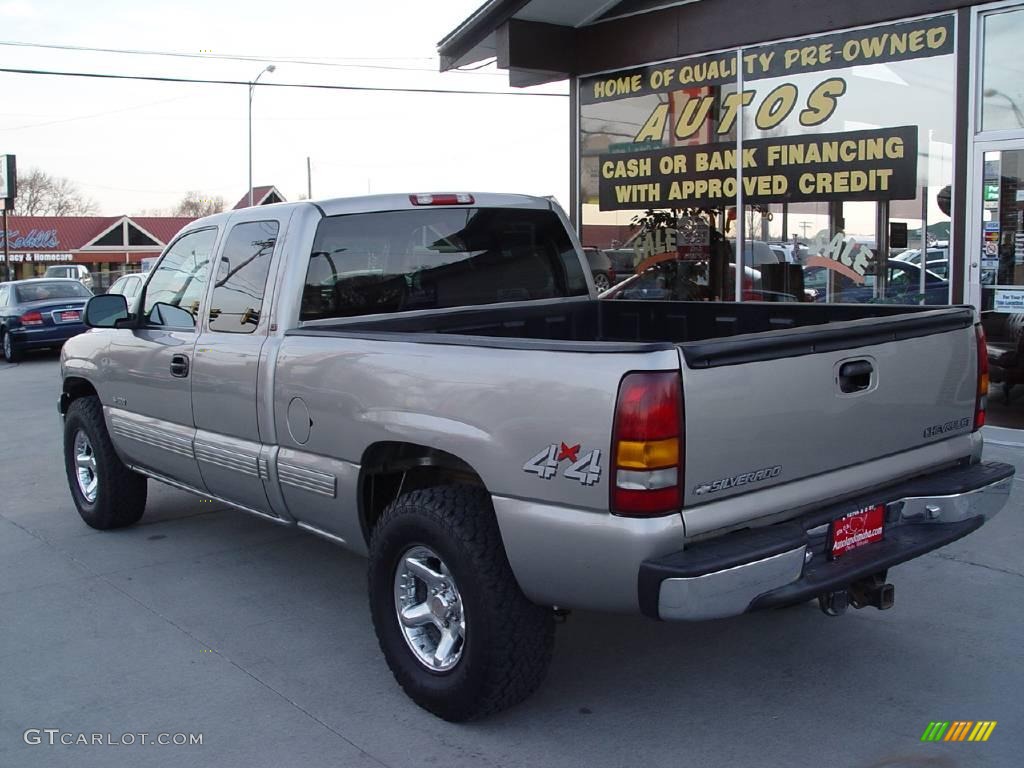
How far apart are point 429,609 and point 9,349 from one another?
57.6 feet

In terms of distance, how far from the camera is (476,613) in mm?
3604

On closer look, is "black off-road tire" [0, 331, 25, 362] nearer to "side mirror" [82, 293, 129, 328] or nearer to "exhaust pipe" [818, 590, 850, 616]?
"side mirror" [82, 293, 129, 328]

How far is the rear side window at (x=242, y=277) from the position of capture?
493 cm

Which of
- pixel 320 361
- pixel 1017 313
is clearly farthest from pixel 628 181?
pixel 320 361

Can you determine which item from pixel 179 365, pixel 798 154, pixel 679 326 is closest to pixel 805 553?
pixel 679 326

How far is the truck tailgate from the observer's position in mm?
3275

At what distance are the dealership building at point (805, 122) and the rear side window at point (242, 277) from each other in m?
6.47

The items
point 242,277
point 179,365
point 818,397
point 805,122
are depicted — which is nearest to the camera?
point 818,397

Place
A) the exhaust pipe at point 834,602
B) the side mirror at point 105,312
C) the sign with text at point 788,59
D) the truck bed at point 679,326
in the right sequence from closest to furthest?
the truck bed at point 679,326 → the exhaust pipe at point 834,602 → the side mirror at point 105,312 → the sign with text at point 788,59

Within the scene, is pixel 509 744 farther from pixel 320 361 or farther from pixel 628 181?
pixel 628 181
